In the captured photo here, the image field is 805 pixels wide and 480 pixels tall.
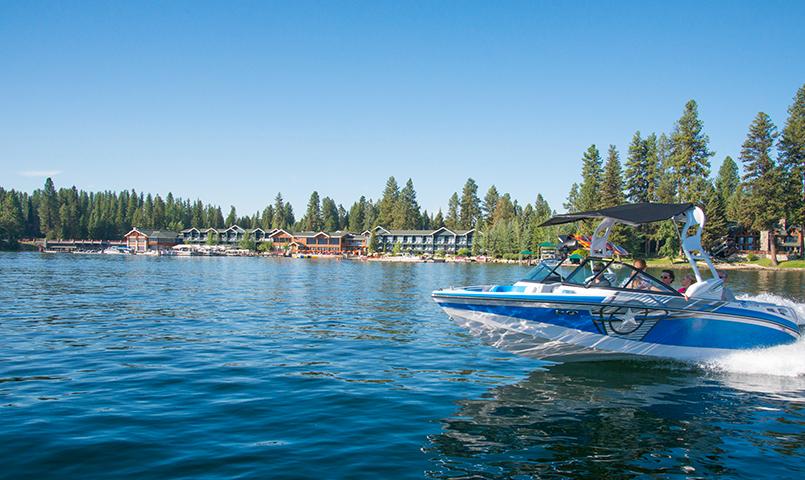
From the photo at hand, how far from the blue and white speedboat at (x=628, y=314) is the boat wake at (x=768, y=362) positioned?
16cm

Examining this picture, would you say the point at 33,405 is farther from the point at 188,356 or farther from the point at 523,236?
the point at 523,236

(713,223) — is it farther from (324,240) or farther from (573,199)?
(324,240)

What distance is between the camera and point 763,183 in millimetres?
76062

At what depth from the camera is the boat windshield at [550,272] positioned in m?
12.0

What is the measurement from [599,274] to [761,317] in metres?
3.13

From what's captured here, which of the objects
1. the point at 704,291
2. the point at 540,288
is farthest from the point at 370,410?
the point at 704,291

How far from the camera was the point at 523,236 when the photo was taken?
383 feet

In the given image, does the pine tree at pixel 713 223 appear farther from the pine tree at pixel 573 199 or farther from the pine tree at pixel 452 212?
the pine tree at pixel 452 212

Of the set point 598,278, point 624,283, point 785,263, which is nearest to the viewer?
point 624,283

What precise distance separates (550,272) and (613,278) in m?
1.25

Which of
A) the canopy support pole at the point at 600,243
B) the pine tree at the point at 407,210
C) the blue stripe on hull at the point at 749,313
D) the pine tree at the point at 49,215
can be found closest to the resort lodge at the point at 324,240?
the pine tree at the point at 407,210

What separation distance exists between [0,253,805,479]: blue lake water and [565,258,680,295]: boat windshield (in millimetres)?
1822

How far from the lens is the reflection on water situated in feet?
23.1

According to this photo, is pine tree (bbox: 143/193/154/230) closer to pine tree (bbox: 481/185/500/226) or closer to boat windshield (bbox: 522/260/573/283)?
pine tree (bbox: 481/185/500/226)
